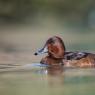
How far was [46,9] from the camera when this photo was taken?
298 centimetres

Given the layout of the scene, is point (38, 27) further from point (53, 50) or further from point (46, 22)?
point (53, 50)

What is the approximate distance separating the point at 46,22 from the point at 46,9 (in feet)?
0.33

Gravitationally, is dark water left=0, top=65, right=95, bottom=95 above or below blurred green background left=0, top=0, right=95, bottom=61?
below

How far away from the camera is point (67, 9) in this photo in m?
3.00

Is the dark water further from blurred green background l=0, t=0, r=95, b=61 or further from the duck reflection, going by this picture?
blurred green background l=0, t=0, r=95, b=61

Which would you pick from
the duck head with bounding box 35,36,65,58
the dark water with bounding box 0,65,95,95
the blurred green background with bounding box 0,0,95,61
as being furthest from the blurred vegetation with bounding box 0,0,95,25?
the dark water with bounding box 0,65,95,95

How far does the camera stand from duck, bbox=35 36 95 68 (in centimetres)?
283

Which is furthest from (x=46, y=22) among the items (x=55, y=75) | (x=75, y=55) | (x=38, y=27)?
(x=55, y=75)

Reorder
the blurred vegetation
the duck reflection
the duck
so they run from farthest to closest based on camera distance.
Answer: the blurred vegetation → the duck → the duck reflection

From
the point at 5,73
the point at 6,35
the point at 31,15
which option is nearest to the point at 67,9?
the point at 31,15

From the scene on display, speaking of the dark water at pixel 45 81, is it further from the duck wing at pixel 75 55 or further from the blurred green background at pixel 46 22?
the blurred green background at pixel 46 22

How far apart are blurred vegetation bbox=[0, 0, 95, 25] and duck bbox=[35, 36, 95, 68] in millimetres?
224

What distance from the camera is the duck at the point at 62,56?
2834mm

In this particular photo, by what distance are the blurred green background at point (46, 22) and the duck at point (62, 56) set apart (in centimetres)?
4
